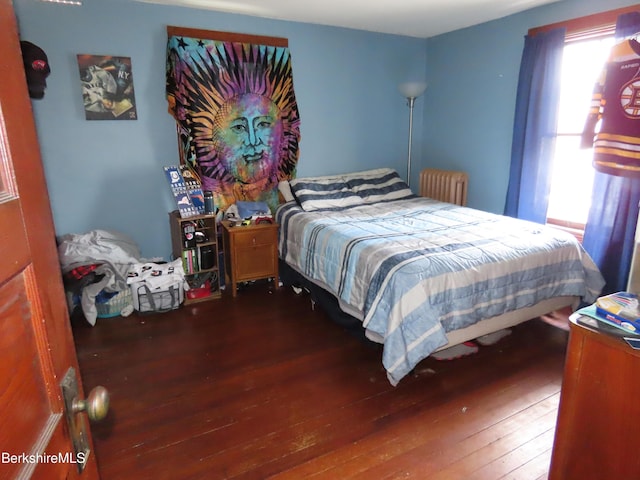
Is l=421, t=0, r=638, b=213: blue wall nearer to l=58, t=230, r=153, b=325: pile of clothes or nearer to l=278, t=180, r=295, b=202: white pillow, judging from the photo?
l=278, t=180, r=295, b=202: white pillow

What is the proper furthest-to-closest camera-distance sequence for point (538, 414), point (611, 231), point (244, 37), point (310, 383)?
point (244, 37) → point (611, 231) → point (310, 383) → point (538, 414)

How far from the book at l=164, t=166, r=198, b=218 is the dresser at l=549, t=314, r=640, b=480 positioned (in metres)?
2.68

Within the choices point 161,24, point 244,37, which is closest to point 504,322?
point 244,37

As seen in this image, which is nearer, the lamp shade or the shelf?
the shelf

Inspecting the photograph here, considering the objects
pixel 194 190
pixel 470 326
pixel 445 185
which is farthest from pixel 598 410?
pixel 445 185

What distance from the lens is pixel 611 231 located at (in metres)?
2.84

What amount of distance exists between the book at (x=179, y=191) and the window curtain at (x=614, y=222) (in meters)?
3.02

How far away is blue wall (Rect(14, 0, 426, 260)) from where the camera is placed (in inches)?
116

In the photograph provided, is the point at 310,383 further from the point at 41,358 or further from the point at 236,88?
the point at 236,88

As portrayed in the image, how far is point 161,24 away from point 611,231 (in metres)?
3.71

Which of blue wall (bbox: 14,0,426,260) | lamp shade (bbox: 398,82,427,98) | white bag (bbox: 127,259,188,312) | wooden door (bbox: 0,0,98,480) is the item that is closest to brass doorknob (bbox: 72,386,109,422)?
wooden door (bbox: 0,0,98,480)

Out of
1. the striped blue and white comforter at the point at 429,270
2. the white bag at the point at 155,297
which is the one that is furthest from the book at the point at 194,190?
the striped blue and white comforter at the point at 429,270

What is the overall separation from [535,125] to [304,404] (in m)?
2.84

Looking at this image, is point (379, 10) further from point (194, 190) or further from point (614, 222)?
point (614, 222)
